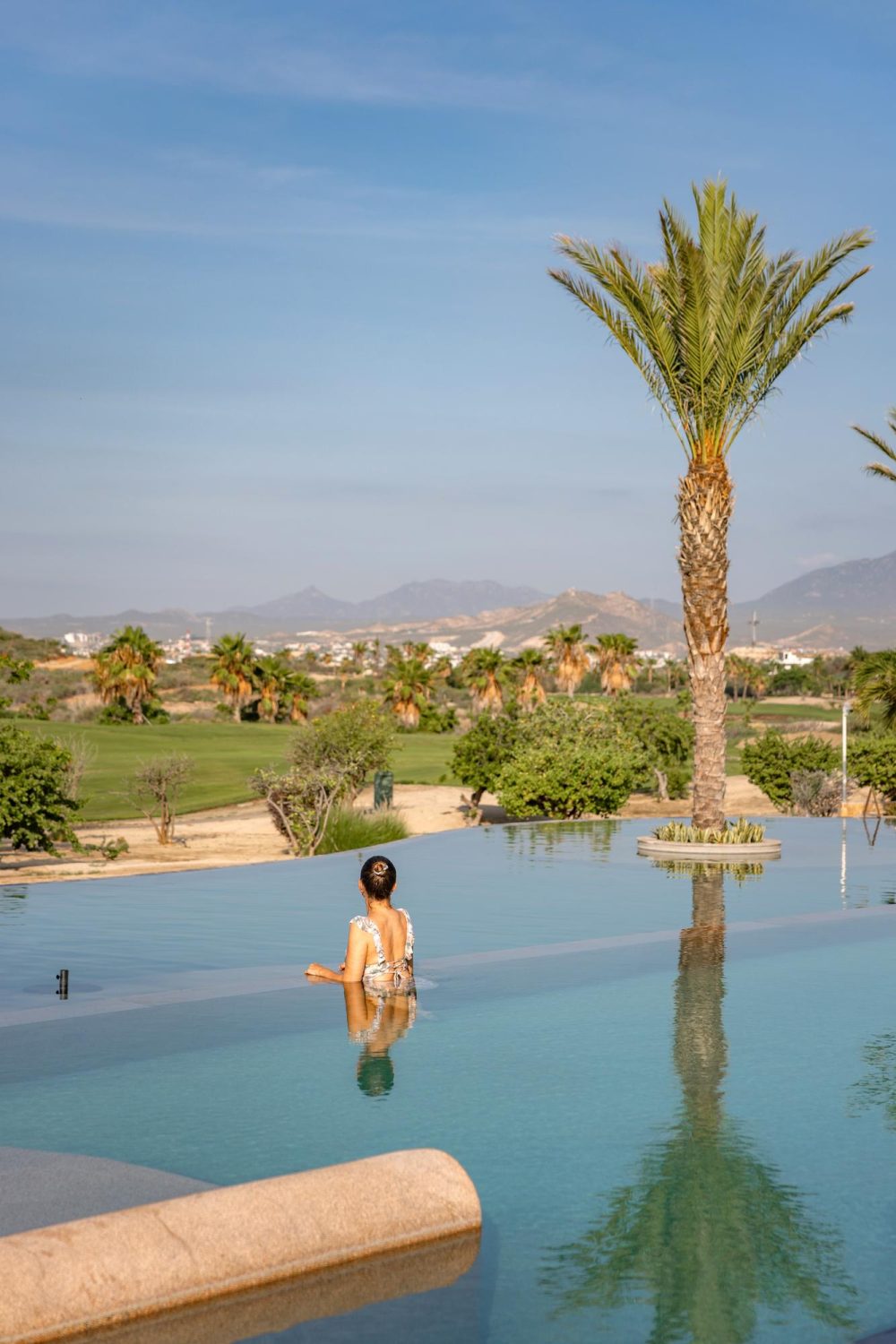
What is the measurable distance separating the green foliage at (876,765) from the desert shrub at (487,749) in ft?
21.8

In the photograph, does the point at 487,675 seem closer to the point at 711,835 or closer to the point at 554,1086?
the point at 711,835

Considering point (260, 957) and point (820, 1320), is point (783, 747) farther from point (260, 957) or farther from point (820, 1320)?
point (820, 1320)

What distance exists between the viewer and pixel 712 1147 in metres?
6.41

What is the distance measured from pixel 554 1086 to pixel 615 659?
76.6 meters

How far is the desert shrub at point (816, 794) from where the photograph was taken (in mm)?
28547

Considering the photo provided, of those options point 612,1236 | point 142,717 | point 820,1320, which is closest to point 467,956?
point 612,1236

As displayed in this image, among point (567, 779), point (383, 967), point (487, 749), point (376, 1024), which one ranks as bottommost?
point (376, 1024)

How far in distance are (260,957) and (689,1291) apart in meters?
7.14

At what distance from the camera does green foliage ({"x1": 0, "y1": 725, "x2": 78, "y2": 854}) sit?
2041 cm

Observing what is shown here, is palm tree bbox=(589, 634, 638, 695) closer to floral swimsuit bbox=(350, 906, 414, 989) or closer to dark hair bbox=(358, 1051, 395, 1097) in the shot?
floral swimsuit bbox=(350, 906, 414, 989)

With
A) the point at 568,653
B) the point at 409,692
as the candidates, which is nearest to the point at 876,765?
the point at 409,692

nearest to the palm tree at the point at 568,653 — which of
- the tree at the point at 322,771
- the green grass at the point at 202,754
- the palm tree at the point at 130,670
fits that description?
the green grass at the point at 202,754

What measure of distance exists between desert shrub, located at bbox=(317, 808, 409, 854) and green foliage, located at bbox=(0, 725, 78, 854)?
3.80m

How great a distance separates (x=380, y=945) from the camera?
881 centimetres
